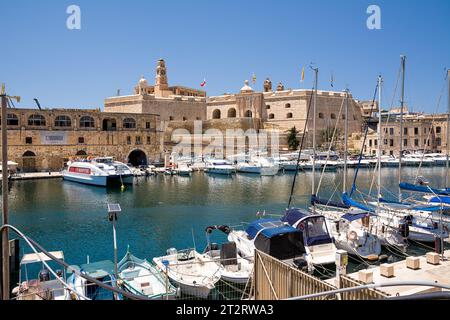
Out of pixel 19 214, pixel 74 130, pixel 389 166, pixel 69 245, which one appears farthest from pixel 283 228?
pixel 389 166

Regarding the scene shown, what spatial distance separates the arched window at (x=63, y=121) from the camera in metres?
35.0

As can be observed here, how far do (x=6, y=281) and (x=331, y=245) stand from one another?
27.2 feet

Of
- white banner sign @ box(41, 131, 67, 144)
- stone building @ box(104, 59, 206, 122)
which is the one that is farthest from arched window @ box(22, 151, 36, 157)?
stone building @ box(104, 59, 206, 122)

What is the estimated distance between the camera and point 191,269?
9289 mm

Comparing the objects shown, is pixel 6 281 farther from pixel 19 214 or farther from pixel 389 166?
pixel 389 166

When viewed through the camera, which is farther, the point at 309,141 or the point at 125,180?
the point at 309,141

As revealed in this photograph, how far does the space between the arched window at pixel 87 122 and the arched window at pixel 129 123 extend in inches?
119

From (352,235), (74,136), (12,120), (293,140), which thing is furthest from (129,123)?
(352,235)

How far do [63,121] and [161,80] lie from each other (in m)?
23.7

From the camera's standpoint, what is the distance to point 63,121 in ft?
116

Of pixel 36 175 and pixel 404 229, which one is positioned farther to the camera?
pixel 36 175

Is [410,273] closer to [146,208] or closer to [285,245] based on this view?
[285,245]

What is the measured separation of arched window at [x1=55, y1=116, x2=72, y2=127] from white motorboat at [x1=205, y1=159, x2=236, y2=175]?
44.8 ft
